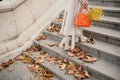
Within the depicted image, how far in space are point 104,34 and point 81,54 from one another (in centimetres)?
79

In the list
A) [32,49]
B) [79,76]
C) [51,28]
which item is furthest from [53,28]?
[79,76]

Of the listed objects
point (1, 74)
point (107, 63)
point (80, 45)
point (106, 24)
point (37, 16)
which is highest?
point (37, 16)

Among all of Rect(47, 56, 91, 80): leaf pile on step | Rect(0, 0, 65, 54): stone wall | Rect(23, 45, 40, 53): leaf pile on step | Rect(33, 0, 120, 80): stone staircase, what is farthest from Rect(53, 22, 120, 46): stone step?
Rect(0, 0, 65, 54): stone wall

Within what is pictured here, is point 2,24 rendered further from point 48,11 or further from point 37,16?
point 48,11

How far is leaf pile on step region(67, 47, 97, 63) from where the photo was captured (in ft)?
12.7

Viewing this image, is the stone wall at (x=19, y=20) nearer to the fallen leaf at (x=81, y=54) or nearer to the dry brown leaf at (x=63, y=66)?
the dry brown leaf at (x=63, y=66)

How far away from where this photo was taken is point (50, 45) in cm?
495

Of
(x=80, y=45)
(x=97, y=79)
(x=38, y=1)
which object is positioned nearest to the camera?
(x=97, y=79)

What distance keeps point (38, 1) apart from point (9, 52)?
6.44 ft

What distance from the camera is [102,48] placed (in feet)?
13.0

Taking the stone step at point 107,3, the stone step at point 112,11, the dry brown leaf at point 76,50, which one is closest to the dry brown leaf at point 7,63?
the dry brown leaf at point 76,50

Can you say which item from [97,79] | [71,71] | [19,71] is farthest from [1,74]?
[97,79]

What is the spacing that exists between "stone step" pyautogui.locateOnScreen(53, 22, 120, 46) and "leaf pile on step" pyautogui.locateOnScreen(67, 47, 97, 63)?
0.60m

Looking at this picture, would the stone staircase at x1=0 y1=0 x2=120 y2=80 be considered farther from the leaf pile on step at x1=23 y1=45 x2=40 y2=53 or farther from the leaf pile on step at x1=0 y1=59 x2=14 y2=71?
the leaf pile on step at x1=0 y1=59 x2=14 y2=71
